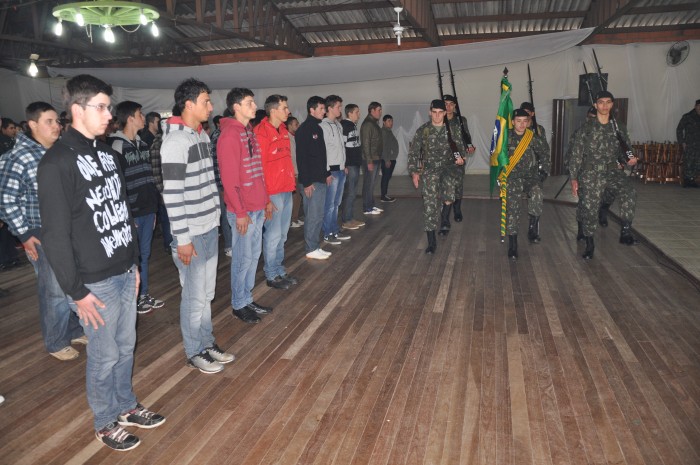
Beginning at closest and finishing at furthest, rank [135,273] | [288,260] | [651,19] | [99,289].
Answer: [99,289], [135,273], [288,260], [651,19]

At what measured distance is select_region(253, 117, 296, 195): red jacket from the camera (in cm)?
413

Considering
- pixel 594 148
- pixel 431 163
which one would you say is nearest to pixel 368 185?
pixel 431 163

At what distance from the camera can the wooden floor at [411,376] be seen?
226 cm

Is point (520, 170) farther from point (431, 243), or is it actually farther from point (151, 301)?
point (151, 301)

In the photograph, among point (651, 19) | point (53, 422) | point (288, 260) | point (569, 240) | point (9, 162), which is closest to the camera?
point (53, 422)

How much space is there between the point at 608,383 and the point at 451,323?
112 cm

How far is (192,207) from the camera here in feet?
8.93

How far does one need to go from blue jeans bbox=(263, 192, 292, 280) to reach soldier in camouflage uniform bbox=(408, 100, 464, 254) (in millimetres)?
1607

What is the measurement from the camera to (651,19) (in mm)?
10477

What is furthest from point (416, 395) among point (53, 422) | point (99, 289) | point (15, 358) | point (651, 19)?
point (651, 19)

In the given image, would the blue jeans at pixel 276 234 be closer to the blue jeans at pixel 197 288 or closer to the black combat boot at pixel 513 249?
the blue jeans at pixel 197 288

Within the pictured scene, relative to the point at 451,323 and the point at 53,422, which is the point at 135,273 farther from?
the point at 451,323

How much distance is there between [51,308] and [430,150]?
12.5 ft

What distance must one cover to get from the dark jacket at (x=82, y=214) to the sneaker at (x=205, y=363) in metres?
0.97
